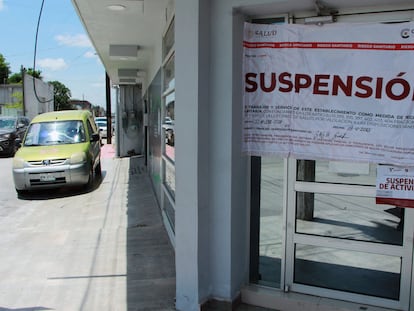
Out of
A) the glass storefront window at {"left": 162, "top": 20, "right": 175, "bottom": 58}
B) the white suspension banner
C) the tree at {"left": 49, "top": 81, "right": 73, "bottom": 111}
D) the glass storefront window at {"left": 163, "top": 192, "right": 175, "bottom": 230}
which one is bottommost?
the glass storefront window at {"left": 163, "top": 192, "right": 175, "bottom": 230}

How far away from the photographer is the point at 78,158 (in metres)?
9.45

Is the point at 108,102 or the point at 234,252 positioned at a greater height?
the point at 108,102

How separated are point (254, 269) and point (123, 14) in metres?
4.35

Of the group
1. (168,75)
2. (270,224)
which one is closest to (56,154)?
(168,75)

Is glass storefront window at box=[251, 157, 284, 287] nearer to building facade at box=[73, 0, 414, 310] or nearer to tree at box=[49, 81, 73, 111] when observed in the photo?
building facade at box=[73, 0, 414, 310]

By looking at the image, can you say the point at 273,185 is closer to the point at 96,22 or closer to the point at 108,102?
the point at 96,22

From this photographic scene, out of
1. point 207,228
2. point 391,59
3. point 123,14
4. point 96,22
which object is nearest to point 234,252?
point 207,228

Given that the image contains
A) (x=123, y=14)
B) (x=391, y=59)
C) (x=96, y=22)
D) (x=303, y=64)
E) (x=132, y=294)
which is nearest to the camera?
(x=391, y=59)

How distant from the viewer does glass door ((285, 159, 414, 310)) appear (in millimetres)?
3166

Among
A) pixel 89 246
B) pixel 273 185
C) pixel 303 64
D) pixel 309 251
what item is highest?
pixel 303 64

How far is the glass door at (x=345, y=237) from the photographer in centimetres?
317

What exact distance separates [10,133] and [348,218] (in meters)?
17.8

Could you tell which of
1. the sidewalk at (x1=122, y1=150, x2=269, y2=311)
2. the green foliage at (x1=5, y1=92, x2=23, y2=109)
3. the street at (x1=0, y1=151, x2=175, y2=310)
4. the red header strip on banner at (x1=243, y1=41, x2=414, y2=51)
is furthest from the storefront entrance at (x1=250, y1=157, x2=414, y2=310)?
the green foliage at (x1=5, y1=92, x2=23, y2=109)

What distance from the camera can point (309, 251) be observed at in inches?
137
